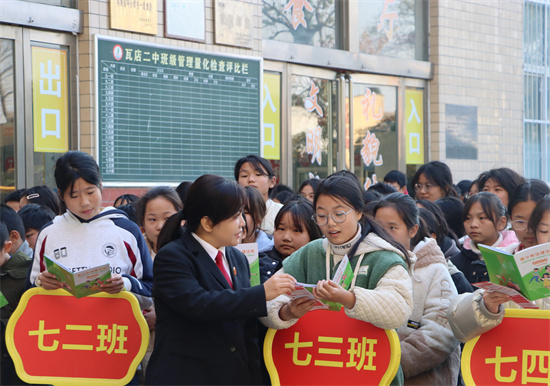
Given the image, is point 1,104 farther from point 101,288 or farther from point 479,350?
point 479,350

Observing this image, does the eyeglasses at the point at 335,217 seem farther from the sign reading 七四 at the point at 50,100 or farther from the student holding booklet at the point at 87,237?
the sign reading 七四 at the point at 50,100

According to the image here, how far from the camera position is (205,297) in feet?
9.23

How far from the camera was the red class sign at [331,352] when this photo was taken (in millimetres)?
3053

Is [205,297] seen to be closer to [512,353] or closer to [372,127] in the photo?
[512,353]

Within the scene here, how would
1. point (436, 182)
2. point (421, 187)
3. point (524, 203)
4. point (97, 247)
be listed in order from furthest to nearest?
point (421, 187) → point (436, 182) → point (524, 203) → point (97, 247)

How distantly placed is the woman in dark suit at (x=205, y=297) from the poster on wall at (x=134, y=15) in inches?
183

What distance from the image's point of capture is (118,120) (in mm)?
7266

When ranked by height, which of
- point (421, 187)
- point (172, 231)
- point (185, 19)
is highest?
point (185, 19)

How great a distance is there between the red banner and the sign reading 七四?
4.97m

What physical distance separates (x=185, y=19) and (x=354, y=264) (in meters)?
5.40

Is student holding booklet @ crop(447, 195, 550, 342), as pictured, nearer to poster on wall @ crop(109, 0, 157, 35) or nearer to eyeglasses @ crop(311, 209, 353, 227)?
eyeglasses @ crop(311, 209, 353, 227)

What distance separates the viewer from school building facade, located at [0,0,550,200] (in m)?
6.96

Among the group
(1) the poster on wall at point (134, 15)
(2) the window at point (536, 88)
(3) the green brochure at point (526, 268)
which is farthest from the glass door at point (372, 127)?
(3) the green brochure at point (526, 268)

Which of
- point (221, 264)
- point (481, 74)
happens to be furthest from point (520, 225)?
point (481, 74)
